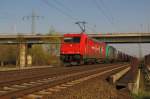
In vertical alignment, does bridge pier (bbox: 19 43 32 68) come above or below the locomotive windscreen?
below

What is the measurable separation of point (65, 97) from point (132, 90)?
3728 mm

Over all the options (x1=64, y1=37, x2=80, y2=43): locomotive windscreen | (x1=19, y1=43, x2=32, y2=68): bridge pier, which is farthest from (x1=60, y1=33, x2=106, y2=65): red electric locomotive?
(x1=19, y1=43, x2=32, y2=68): bridge pier

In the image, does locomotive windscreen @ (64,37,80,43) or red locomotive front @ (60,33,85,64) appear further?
locomotive windscreen @ (64,37,80,43)

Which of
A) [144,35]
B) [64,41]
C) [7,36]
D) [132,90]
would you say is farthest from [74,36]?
[7,36]


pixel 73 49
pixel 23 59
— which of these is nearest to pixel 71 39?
pixel 73 49

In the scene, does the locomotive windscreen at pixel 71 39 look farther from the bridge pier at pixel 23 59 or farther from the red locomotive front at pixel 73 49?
the bridge pier at pixel 23 59

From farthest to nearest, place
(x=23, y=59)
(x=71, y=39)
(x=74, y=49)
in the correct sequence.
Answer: (x=23, y=59), (x=71, y=39), (x=74, y=49)

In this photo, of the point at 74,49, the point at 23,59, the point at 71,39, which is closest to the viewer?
the point at 74,49

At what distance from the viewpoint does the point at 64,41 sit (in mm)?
36594

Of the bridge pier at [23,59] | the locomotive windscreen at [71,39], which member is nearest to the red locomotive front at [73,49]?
the locomotive windscreen at [71,39]

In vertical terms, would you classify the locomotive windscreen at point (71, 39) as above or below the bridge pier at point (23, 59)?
above

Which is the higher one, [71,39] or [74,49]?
[71,39]

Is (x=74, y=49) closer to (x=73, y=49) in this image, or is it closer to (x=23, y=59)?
(x=73, y=49)

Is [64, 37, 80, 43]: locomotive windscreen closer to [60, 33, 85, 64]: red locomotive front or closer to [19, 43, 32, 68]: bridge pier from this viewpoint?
[60, 33, 85, 64]: red locomotive front
